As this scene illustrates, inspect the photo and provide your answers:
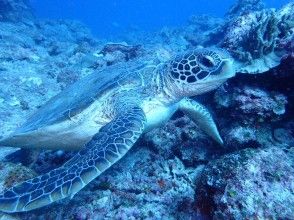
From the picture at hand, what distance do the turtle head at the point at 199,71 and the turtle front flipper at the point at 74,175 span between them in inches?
47.1

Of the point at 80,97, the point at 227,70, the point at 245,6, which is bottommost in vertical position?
the point at 227,70

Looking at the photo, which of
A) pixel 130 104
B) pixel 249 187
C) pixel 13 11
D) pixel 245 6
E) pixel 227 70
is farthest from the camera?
pixel 13 11

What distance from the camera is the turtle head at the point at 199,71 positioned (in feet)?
11.7

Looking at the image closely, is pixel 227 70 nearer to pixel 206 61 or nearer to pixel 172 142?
pixel 206 61

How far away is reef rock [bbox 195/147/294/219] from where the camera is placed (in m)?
2.26

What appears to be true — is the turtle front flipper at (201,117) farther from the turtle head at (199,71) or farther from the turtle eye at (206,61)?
the turtle eye at (206,61)

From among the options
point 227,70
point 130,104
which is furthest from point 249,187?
point 130,104

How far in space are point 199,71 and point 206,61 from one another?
17 cm

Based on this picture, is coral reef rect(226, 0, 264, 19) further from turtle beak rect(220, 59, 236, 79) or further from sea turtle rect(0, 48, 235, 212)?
turtle beak rect(220, 59, 236, 79)

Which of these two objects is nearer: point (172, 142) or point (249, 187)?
point (249, 187)

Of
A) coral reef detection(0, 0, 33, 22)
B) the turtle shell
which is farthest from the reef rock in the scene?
coral reef detection(0, 0, 33, 22)

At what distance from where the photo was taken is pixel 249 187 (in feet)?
7.87

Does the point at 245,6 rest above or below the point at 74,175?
above

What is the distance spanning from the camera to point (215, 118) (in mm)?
4168
